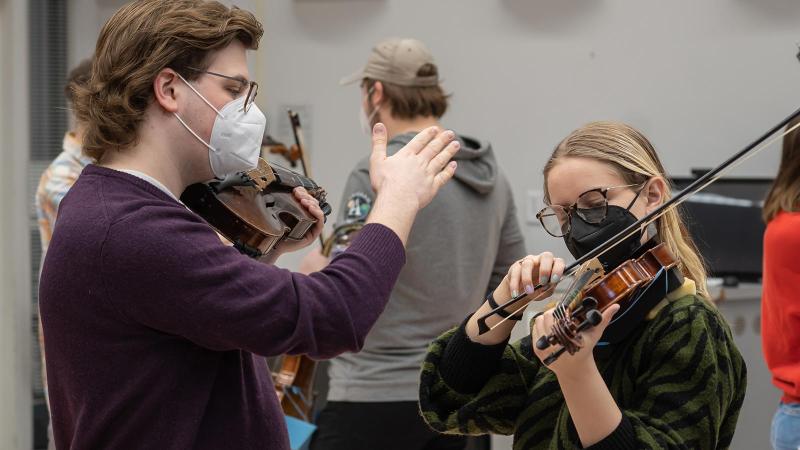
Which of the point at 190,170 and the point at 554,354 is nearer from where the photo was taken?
the point at 554,354

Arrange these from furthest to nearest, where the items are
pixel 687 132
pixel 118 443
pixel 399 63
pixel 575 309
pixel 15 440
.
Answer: pixel 687 132
pixel 15 440
pixel 399 63
pixel 118 443
pixel 575 309

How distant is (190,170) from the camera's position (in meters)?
1.51

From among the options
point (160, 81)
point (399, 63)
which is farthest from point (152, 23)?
point (399, 63)

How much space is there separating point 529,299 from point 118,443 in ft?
1.98

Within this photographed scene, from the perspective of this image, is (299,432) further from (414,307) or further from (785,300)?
(785,300)

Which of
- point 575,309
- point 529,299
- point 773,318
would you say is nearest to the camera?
point 575,309

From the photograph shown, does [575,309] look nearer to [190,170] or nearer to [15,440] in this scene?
[190,170]

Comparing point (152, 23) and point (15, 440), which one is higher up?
point (152, 23)

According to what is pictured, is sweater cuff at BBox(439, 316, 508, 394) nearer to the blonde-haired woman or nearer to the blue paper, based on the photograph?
the blonde-haired woman

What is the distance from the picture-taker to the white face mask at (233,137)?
4.87ft

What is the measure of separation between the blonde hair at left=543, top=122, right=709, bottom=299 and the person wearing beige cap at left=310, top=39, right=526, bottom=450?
1.00m

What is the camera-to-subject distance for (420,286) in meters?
2.57

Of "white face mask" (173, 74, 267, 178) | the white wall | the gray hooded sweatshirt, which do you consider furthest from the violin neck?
the white wall

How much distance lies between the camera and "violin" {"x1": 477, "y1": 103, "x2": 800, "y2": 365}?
1239 millimetres
